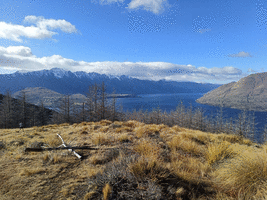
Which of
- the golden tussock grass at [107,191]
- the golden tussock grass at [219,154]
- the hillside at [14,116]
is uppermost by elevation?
the golden tussock grass at [107,191]

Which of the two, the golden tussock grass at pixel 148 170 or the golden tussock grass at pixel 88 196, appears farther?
the golden tussock grass at pixel 148 170

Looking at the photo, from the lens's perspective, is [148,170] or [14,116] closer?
[148,170]

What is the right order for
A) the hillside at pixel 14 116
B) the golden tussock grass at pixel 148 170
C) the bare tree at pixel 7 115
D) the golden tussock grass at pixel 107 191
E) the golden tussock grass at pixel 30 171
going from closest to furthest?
1. the golden tussock grass at pixel 107 191
2. the golden tussock grass at pixel 148 170
3. the golden tussock grass at pixel 30 171
4. the bare tree at pixel 7 115
5. the hillside at pixel 14 116

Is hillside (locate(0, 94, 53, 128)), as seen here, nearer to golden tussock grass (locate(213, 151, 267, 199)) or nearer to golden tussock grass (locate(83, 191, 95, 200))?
golden tussock grass (locate(83, 191, 95, 200))

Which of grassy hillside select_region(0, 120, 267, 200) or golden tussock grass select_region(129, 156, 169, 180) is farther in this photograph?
golden tussock grass select_region(129, 156, 169, 180)

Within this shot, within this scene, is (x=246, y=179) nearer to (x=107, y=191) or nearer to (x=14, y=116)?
(x=107, y=191)

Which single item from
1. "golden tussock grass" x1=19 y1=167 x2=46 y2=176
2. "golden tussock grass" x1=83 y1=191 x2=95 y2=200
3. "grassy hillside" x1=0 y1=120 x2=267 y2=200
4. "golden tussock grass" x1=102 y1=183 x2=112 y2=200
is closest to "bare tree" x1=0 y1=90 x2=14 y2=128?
"grassy hillside" x1=0 y1=120 x2=267 y2=200

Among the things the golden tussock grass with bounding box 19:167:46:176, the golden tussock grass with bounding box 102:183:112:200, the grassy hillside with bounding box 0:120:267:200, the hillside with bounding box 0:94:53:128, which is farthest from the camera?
the hillside with bounding box 0:94:53:128

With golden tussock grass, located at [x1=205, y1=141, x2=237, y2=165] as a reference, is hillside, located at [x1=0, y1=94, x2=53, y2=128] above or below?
below

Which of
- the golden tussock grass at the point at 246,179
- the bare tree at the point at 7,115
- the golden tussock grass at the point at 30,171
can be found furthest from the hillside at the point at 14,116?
the golden tussock grass at the point at 246,179

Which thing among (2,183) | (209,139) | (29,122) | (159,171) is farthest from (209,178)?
(29,122)

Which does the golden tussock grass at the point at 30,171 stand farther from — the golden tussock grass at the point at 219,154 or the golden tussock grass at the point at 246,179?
the golden tussock grass at the point at 219,154

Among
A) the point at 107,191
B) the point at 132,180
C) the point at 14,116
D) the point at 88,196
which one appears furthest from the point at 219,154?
the point at 14,116

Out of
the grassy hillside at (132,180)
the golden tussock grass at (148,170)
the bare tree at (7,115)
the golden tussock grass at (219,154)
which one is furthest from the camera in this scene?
the bare tree at (7,115)
